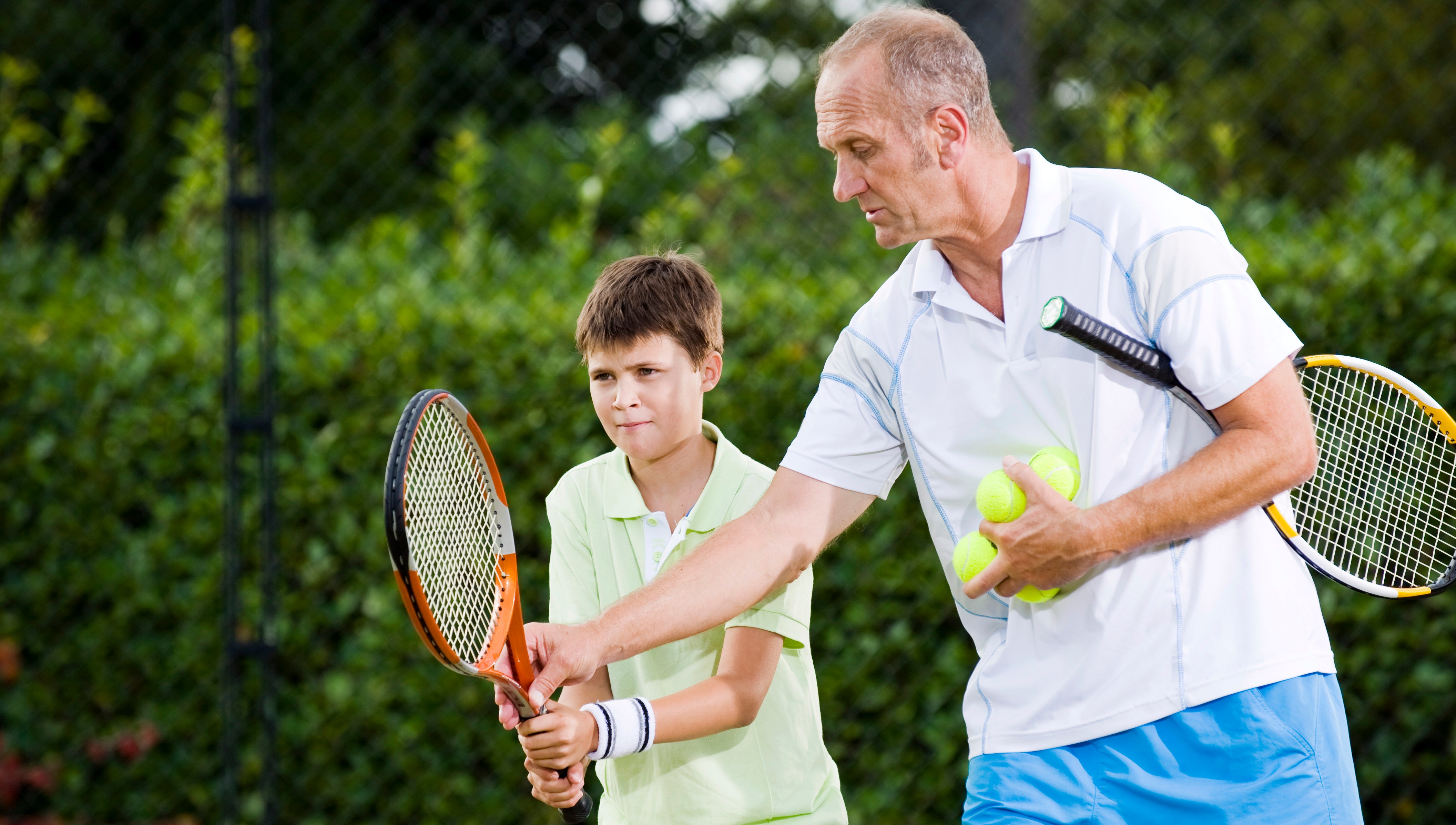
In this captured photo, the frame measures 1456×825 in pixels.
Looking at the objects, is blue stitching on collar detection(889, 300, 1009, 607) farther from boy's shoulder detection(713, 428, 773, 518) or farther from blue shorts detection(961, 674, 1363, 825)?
blue shorts detection(961, 674, 1363, 825)

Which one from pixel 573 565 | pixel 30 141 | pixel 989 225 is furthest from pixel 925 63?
pixel 30 141

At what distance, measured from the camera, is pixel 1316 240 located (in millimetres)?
3650

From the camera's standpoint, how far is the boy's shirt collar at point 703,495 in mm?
2037

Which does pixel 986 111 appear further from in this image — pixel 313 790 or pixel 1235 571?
pixel 313 790

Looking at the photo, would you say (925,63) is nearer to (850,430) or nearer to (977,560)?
(850,430)

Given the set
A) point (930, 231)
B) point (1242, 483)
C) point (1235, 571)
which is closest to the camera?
point (1242, 483)

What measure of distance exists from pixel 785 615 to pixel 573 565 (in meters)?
0.34

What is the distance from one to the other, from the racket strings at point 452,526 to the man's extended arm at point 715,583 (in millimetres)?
114

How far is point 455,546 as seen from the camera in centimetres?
200

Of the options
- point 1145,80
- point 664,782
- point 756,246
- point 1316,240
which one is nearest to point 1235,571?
point 664,782

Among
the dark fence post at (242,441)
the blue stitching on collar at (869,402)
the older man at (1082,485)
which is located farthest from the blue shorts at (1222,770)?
the dark fence post at (242,441)

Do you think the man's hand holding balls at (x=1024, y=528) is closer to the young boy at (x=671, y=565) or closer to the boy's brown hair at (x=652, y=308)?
the young boy at (x=671, y=565)

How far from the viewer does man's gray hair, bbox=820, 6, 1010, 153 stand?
180 centimetres

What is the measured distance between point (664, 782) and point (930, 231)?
0.89m
